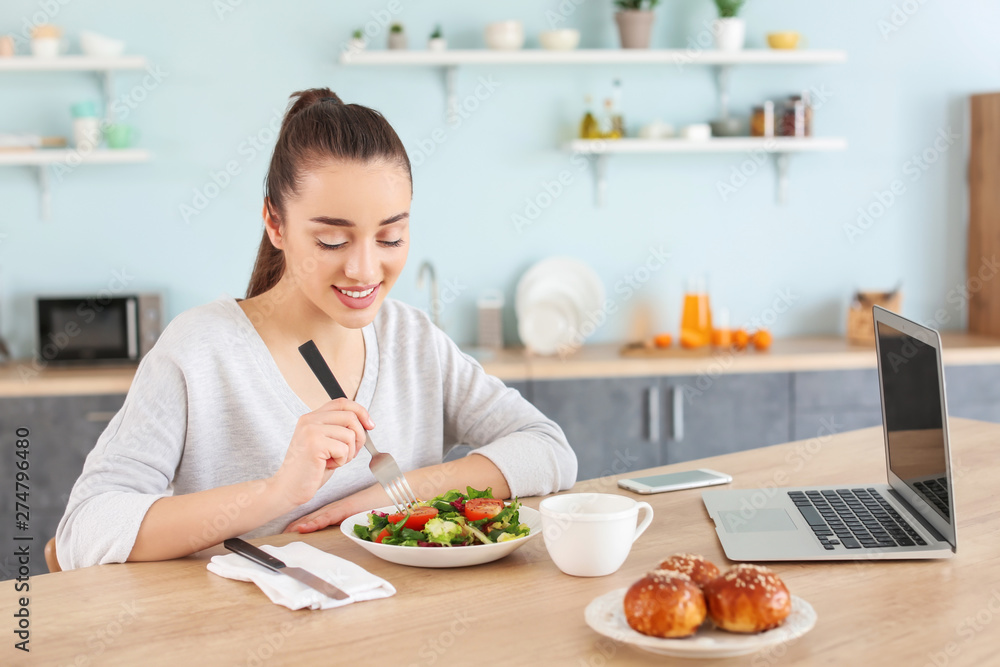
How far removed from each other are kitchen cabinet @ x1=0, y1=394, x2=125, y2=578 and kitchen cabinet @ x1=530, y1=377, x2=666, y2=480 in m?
1.44

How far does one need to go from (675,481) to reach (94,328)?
2.44 metres

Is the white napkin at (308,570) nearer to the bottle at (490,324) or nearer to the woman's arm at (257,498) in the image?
the woman's arm at (257,498)

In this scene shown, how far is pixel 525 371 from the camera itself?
123 inches

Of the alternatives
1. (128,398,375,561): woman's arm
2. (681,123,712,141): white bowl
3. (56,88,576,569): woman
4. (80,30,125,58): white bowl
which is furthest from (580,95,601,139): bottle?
(128,398,375,561): woman's arm

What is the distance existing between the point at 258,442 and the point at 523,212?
7.57ft

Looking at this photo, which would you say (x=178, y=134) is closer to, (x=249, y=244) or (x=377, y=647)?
(x=249, y=244)

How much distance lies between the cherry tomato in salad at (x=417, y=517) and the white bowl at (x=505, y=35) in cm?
257

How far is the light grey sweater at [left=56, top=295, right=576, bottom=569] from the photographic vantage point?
4.08 ft

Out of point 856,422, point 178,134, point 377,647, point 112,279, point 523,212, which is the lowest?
point 856,422

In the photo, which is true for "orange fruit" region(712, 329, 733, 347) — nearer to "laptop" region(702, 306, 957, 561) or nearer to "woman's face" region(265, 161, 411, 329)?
"laptop" region(702, 306, 957, 561)

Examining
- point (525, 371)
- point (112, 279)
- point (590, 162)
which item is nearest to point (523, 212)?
point (590, 162)

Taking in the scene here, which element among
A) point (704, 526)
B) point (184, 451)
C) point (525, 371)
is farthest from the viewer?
point (525, 371)

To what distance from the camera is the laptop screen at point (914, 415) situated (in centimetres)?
113

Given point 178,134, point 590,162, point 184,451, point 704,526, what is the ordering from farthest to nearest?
point 590,162 < point 178,134 < point 184,451 < point 704,526
